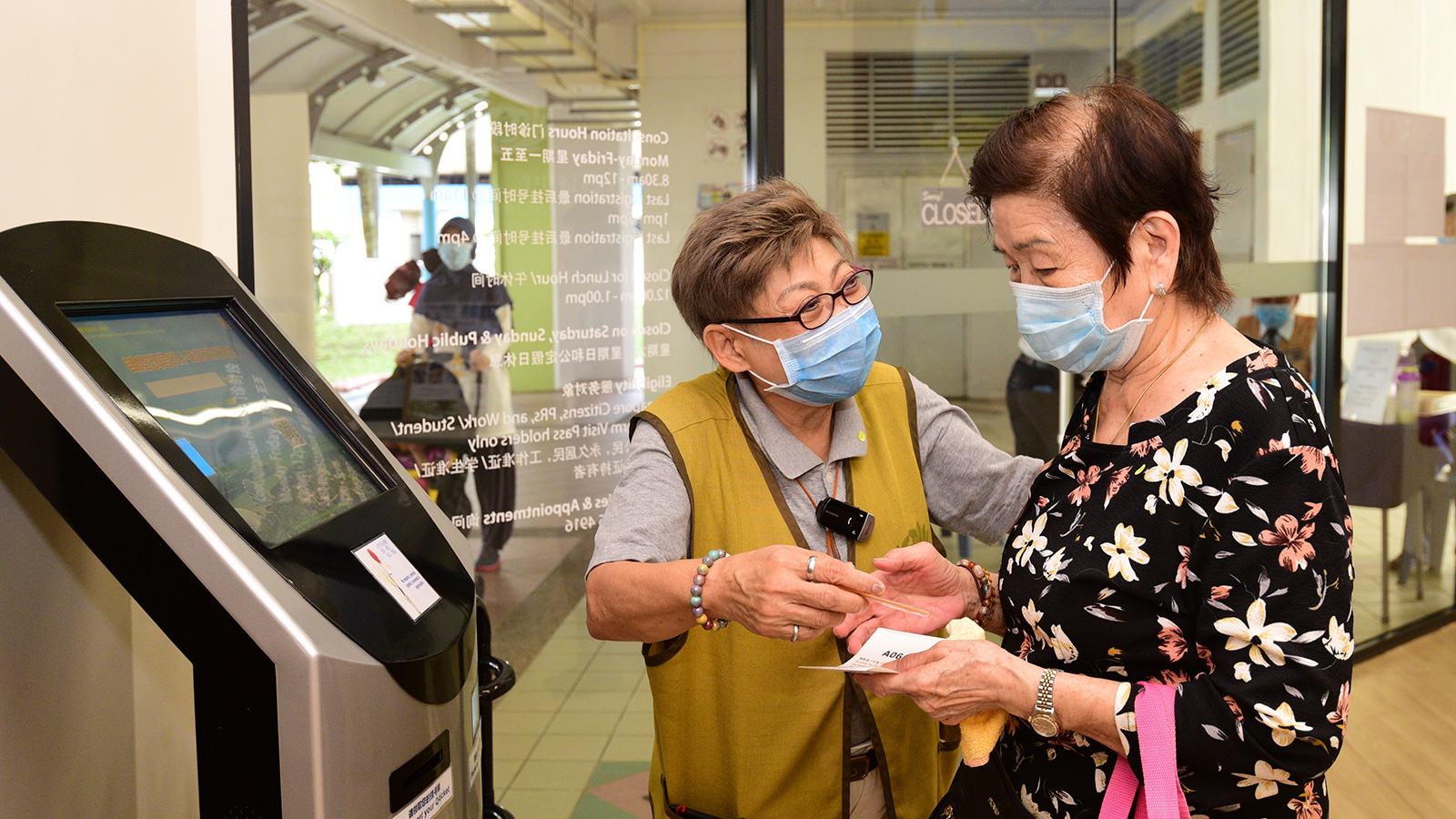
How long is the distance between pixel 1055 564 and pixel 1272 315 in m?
3.35

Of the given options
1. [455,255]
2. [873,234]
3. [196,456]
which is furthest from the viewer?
[873,234]

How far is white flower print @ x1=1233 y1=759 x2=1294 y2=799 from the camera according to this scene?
1.06 m

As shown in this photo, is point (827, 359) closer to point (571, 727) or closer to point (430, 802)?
point (430, 802)

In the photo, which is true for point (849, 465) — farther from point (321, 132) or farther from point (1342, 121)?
point (1342, 121)

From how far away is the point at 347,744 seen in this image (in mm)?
875

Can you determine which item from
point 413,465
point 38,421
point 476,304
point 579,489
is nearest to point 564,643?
point 579,489

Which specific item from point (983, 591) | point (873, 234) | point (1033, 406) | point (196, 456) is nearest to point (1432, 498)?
point (1033, 406)

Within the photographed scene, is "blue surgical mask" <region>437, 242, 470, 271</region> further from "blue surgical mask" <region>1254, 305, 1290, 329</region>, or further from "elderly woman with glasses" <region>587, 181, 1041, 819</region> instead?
"blue surgical mask" <region>1254, 305, 1290, 329</region>

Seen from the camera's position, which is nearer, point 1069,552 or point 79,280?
point 79,280

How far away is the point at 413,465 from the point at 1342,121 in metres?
3.86

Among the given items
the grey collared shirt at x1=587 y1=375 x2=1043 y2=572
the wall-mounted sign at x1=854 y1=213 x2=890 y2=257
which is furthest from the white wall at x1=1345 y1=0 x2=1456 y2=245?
the grey collared shirt at x1=587 y1=375 x2=1043 y2=572

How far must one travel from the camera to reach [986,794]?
4.44 feet

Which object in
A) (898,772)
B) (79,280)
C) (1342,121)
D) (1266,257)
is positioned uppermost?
(1342,121)

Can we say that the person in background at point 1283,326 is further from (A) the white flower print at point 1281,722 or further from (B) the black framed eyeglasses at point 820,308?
(A) the white flower print at point 1281,722
